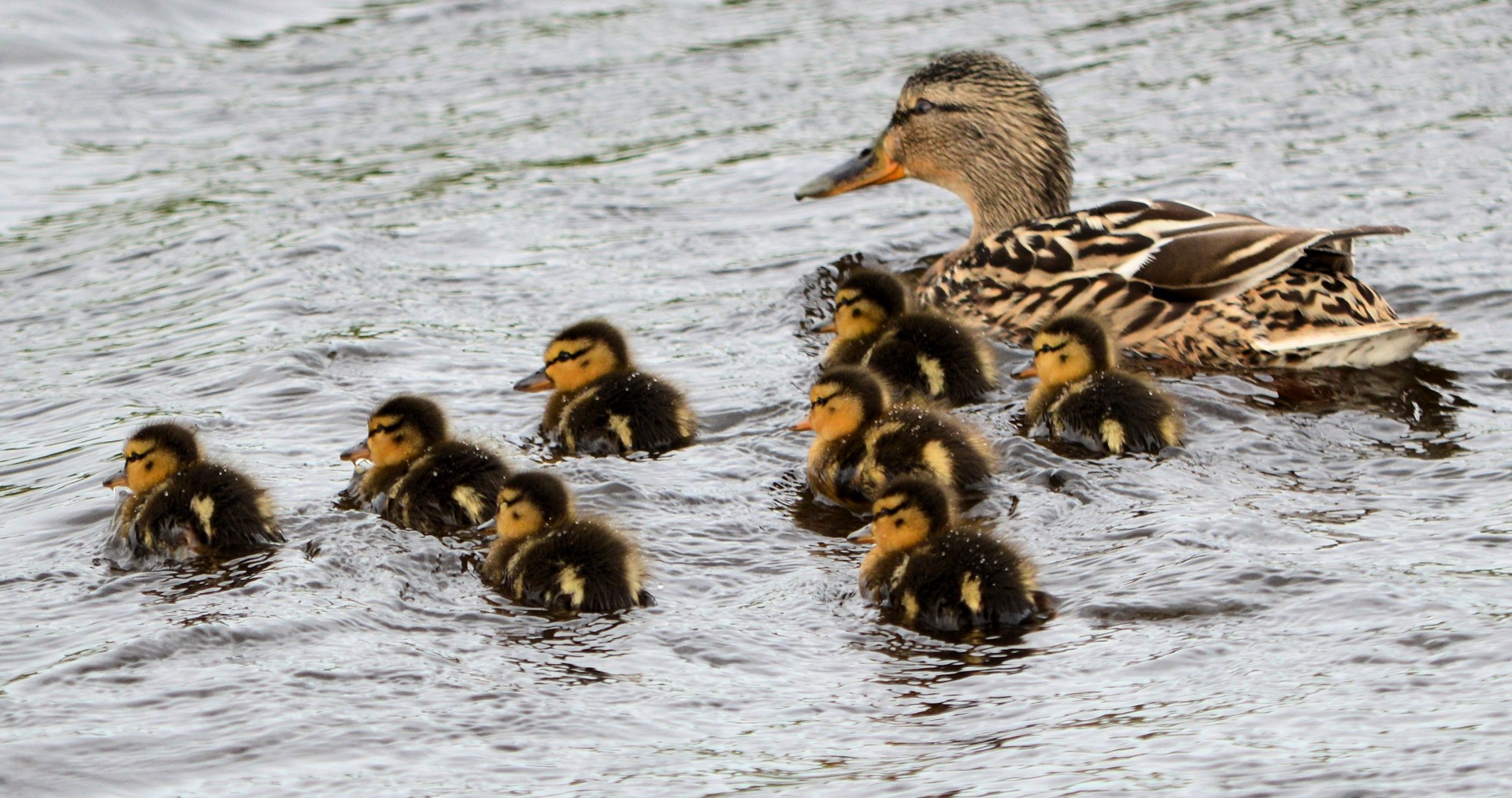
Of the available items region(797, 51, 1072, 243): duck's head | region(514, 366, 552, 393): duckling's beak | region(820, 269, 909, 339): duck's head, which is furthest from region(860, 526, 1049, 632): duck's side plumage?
region(797, 51, 1072, 243): duck's head

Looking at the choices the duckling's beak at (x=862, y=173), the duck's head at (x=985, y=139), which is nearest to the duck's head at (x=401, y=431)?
the duck's head at (x=985, y=139)

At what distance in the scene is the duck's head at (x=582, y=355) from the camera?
5836mm

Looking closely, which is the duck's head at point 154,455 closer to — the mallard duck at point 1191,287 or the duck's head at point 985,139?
the mallard duck at point 1191,287

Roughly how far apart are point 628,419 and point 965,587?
1688 millimetres

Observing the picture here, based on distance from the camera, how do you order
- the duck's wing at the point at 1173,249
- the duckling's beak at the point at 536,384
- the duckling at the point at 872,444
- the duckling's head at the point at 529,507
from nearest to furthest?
the duckling's head at the point at 529,507 < the duckling at the point at 872,444 < the duck's wing at the point at 1173,249 < the duckling's beak at the point at 536,384

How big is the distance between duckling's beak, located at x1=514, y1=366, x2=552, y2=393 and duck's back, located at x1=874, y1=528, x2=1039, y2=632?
2.01m

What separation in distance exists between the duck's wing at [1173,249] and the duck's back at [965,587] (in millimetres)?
2018

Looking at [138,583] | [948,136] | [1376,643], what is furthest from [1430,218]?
[138,583]

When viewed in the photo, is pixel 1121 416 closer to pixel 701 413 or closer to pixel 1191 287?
pixel 1191 287

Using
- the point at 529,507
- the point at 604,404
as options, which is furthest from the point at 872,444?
the point at 529,507

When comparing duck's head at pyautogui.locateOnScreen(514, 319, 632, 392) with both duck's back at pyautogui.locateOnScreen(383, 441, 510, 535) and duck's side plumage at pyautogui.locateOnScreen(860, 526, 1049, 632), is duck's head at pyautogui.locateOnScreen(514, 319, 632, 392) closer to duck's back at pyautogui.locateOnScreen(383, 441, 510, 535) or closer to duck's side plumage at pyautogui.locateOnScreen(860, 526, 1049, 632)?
duck's back at pyautogui.locateOnScreen(383, 441, 510, 535)

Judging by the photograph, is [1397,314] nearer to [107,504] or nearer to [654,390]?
[654,390]

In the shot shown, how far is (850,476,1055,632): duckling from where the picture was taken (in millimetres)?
4074

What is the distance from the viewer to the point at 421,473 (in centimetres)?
489
